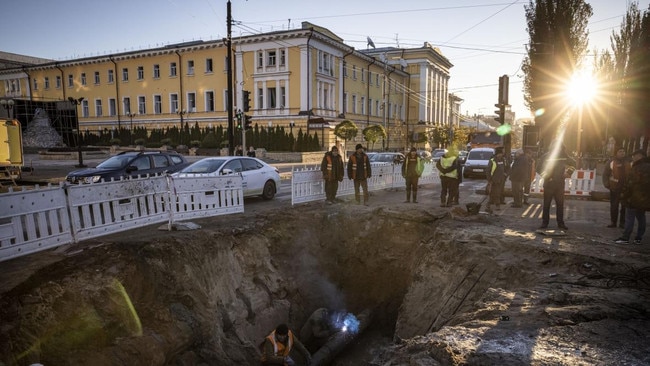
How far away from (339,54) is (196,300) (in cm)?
4061

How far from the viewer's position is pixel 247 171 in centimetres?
1216

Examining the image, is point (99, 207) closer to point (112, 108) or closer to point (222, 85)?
point (222, 85)

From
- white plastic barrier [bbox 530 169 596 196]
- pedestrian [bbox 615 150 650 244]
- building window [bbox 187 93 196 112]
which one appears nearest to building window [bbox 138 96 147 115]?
building window [bbox 187 93 196 112]

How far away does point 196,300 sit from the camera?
5.93m

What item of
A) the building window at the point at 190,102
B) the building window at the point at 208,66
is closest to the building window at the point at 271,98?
the building window at the point at 208,66

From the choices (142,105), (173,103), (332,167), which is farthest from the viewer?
(142,105)

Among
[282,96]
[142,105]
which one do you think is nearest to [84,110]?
[142,105]

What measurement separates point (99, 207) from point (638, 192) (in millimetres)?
9754

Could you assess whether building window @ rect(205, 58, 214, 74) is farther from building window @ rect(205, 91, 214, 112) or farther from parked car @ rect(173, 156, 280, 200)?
parked car @ rect(173, 156, 280, 200)

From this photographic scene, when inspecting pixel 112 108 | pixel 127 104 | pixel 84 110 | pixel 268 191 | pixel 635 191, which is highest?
pixel 127 104

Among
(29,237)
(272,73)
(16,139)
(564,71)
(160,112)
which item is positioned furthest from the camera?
(160,112)

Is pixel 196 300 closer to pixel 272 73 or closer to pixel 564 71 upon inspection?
pixel 564 71

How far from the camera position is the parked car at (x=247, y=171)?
11.6 metres

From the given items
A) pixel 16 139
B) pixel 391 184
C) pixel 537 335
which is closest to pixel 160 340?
pixel 537 335
